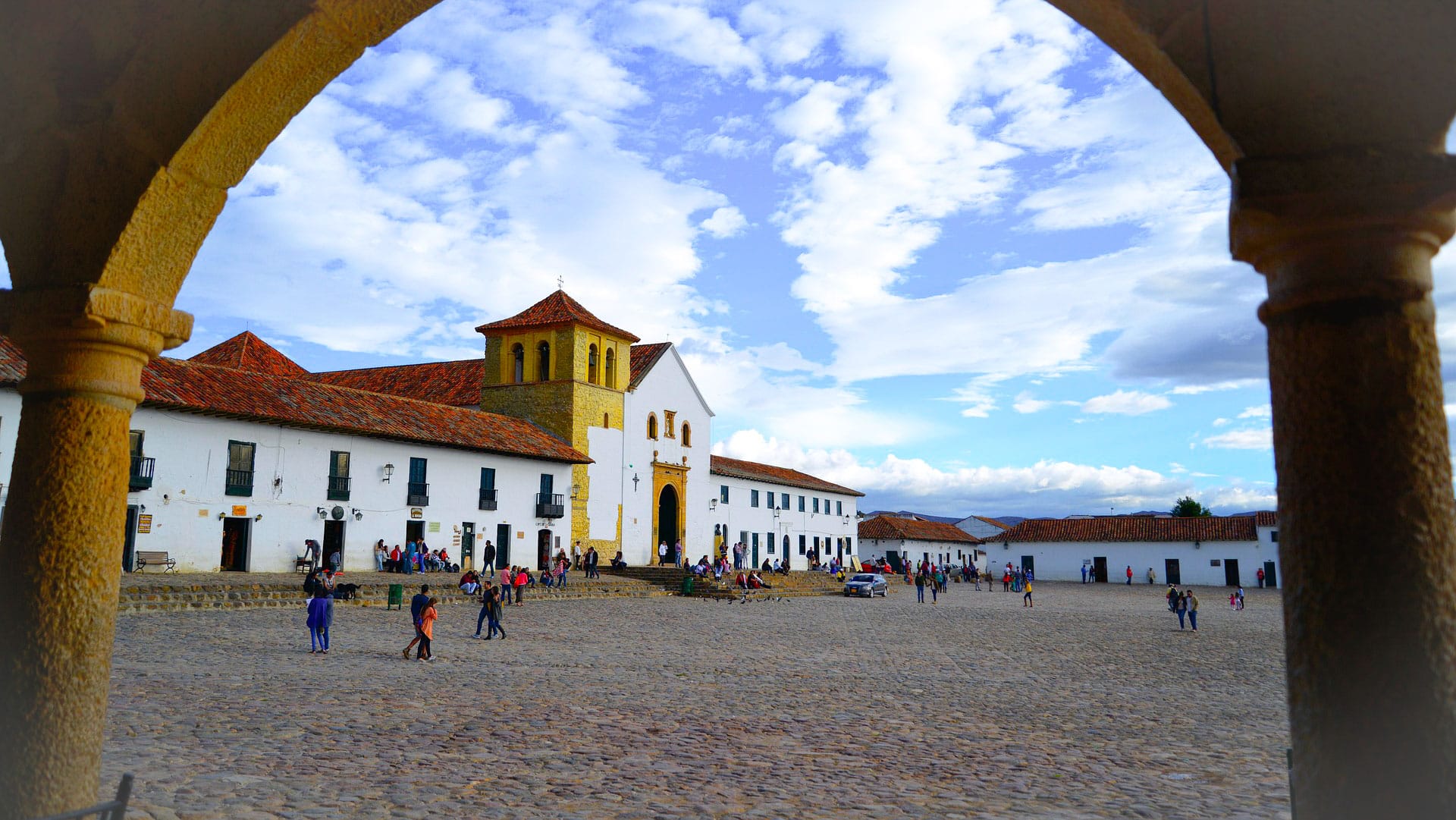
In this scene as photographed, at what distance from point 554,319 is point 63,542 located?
4127cm

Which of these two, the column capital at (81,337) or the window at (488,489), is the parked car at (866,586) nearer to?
the window at (488,489)

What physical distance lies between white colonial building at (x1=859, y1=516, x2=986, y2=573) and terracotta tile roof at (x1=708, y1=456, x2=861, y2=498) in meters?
7.55

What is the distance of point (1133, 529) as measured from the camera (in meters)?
62.9

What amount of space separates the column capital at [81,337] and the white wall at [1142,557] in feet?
209

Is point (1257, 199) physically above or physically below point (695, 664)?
above

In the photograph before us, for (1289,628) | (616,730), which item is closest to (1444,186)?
(1289,628)

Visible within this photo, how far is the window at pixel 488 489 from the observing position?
36.6 meters

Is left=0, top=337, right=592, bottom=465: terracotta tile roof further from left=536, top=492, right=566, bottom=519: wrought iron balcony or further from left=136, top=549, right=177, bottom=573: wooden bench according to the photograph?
left=136, top=549, right=177, bottom=573: wooden bench

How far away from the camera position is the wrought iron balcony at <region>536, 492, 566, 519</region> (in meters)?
39.2

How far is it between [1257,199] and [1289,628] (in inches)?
42.8

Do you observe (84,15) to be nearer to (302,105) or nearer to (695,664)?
(302,105)

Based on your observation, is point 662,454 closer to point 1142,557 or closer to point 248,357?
point 248,357

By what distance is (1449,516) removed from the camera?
2334 mm

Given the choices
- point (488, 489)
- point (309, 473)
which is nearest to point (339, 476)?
point (309, 473)
